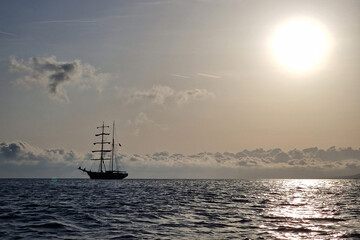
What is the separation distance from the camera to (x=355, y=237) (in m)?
24.0

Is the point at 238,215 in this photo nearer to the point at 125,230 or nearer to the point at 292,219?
the point at 292,219

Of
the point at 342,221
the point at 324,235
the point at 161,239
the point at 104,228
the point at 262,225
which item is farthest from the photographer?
the point at 342,221

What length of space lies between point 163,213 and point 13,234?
1561 centimetres

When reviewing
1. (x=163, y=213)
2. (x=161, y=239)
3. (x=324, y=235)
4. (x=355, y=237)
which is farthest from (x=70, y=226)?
(x=355, y=237)

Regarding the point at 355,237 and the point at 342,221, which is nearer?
the point at 355,237

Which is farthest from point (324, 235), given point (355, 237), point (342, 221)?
point (342, 221)

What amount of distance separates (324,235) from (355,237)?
70.8 inches

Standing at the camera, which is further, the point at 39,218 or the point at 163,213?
the point at 163,213

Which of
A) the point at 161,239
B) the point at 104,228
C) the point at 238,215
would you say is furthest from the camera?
the point at 238,215

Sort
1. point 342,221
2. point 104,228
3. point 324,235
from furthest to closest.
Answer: point 342,221, point 104,228, point 324,235

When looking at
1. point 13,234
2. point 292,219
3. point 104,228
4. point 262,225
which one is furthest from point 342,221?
point 13,234

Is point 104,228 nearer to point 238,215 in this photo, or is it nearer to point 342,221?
point 238,215

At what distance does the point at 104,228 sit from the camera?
26844 millimetres

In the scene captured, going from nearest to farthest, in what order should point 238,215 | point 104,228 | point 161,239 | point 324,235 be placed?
1. point 161,239
2. point 324,235
3. point 104,228
4. point 238,215
